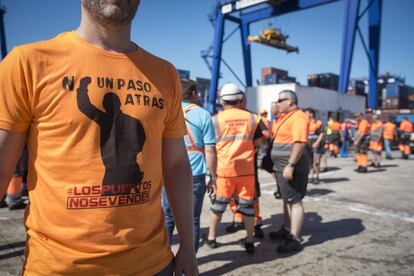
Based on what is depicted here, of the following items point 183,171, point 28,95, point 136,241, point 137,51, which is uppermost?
point 137,51

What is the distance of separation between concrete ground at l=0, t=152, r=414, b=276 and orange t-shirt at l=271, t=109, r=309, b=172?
1.07m

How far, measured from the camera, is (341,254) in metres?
3.92

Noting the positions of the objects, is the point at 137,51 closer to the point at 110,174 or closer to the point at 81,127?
the point at 81,127

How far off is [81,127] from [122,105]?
17 centimetres

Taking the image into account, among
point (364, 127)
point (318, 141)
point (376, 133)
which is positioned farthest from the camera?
point (376, 133)

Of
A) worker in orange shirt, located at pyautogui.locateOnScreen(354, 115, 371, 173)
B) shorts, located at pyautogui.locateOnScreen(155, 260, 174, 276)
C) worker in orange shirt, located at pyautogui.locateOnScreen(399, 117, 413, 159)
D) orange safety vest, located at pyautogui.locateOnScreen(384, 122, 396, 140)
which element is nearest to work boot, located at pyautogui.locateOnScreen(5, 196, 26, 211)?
shorts, located at pyautogui.locateOnScreen(155, 260, 174, 276)

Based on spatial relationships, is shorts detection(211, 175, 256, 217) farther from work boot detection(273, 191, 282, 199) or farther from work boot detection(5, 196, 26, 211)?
work boot detection(5, 196, 26, 211)

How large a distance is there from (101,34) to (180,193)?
30.8 inches

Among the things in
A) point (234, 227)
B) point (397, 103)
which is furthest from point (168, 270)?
point (397, 103)

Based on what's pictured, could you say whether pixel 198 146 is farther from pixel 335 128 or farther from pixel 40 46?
pixel 335 128

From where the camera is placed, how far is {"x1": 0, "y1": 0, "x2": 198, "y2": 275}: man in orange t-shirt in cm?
117

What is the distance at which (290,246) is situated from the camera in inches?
157

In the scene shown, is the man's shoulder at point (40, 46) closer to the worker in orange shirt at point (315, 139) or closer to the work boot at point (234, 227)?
the work boot at point (234, 227)

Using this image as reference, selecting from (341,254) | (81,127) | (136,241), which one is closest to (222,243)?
(341,254)
